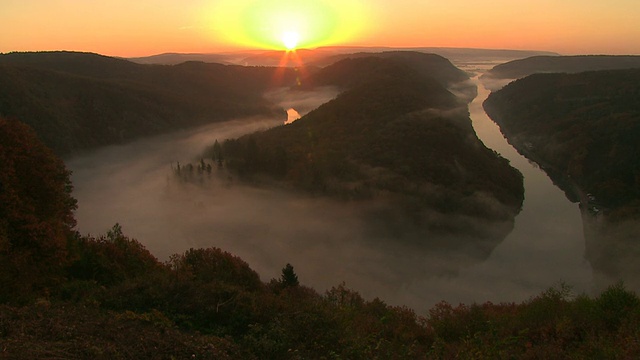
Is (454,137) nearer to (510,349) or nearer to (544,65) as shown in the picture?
(510,349)

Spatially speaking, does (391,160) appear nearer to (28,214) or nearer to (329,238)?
(329,238)

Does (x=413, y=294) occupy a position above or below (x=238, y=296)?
below

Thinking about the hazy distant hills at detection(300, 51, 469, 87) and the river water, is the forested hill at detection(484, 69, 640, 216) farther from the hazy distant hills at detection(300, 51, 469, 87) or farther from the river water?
the hazy distant hills at detection(300, 51, 469, 87)

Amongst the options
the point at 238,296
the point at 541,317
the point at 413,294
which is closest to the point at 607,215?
the point at 413,294

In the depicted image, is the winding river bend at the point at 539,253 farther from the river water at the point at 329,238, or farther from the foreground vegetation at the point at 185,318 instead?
the foreground vegetation at the point at 185,318

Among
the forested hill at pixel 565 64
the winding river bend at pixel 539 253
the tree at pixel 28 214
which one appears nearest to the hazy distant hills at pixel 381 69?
the forested hill at pixel 565 64
